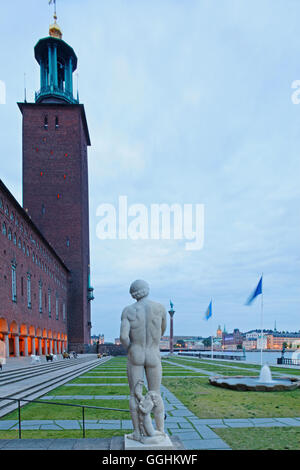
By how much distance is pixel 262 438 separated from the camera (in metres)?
Answer: 7.67

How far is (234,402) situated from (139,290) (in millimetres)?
8559

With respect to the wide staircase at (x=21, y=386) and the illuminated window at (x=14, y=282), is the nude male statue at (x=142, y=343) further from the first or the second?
the illuminated window at (x=14, y=282)

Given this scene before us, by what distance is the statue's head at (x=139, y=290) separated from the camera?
6.07 meters

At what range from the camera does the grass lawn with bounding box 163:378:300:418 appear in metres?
10.2

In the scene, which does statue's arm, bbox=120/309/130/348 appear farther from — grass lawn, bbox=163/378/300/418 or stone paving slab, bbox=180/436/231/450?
grass lawn, bbox=163/378/300/418

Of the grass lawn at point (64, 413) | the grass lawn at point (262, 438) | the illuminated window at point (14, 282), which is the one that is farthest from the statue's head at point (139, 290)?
the illuminated window at point (14, 282)

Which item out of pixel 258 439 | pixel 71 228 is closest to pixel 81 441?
pixel 258 439

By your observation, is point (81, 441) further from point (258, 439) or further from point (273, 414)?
point (273, 414)

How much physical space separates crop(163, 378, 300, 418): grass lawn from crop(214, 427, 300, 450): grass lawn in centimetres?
163

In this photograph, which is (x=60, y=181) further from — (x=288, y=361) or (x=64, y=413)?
(x=64, y=413)

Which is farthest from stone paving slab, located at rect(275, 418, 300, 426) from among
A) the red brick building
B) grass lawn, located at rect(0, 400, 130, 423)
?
the red brick building

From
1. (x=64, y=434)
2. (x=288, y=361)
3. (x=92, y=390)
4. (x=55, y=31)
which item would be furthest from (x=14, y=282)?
(x=55, y=31)

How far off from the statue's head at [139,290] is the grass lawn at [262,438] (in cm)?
390
